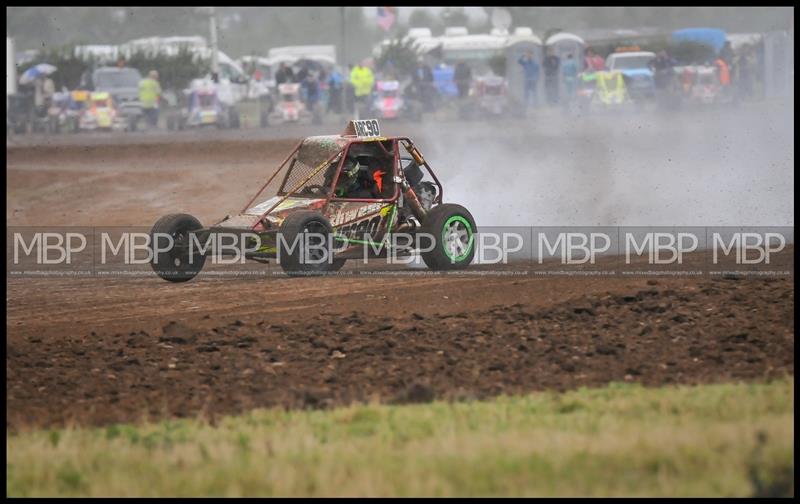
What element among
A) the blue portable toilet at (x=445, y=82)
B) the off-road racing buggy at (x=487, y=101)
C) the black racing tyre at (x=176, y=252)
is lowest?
the black racing tyre at (x=176, y=252)

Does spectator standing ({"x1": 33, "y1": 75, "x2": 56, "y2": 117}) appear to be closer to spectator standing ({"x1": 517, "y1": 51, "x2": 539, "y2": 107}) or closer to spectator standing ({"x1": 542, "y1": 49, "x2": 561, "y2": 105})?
spectator standing ({"x1": 517, "y1": 51, "x2": 539, "y2": 107})

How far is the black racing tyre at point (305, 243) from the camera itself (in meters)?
11.9

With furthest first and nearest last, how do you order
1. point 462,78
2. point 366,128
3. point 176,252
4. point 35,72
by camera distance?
point 35,72 < point 462,78 < point 366,128 < point 176,252

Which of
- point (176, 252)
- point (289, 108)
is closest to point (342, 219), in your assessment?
point (176, 252)

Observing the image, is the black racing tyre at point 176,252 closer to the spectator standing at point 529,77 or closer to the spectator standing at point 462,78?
the spectator standing at point 529,77

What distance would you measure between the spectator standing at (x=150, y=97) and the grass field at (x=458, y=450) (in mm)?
27301

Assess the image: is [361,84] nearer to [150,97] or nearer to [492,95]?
[492,95]

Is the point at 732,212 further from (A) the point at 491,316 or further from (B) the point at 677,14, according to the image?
(B) the point at 677,14

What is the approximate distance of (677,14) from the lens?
3994cm

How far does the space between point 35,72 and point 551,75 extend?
14.4 m

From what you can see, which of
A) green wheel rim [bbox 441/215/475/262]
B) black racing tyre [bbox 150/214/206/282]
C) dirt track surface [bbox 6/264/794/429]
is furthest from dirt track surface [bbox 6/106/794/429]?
green wheel rim [bbox 441/215/475/262]

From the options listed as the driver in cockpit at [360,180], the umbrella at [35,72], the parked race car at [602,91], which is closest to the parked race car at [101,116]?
the umbrella at [35,72]

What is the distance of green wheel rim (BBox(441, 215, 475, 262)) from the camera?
512 inches

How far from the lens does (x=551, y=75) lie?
34406mm
